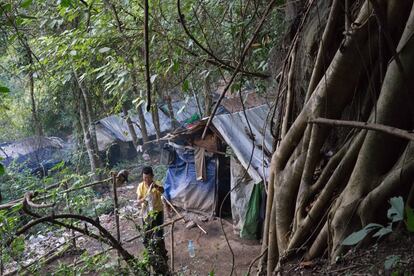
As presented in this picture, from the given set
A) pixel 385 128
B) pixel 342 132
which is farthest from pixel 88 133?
pixel 385 128

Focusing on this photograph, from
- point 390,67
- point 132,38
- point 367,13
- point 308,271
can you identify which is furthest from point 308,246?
point 132,38

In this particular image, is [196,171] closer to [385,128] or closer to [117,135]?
[385,128]

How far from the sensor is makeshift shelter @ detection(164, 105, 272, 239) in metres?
6.69

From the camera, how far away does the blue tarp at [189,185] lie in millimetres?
8141

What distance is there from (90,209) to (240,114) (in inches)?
158

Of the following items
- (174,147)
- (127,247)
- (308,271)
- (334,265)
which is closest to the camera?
(334,265)

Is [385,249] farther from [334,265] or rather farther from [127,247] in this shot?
[127,247]

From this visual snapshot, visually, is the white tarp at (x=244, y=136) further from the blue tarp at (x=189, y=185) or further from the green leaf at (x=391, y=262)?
the green leaf at (x=391, y=262)

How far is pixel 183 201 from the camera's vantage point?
855 centimetres

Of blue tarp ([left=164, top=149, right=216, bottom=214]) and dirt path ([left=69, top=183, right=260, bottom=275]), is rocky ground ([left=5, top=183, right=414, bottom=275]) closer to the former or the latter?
dirt path ([left=69, top=183, right=260, bottom=275])

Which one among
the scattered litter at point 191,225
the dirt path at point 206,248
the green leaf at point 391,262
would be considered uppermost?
the green leaf at point 391,262

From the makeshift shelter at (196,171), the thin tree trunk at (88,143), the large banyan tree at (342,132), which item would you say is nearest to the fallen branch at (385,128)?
the large banyan tree at (342,132)

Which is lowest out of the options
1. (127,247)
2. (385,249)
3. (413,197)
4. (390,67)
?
(127,247)

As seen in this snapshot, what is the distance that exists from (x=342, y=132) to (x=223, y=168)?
5547 mm
